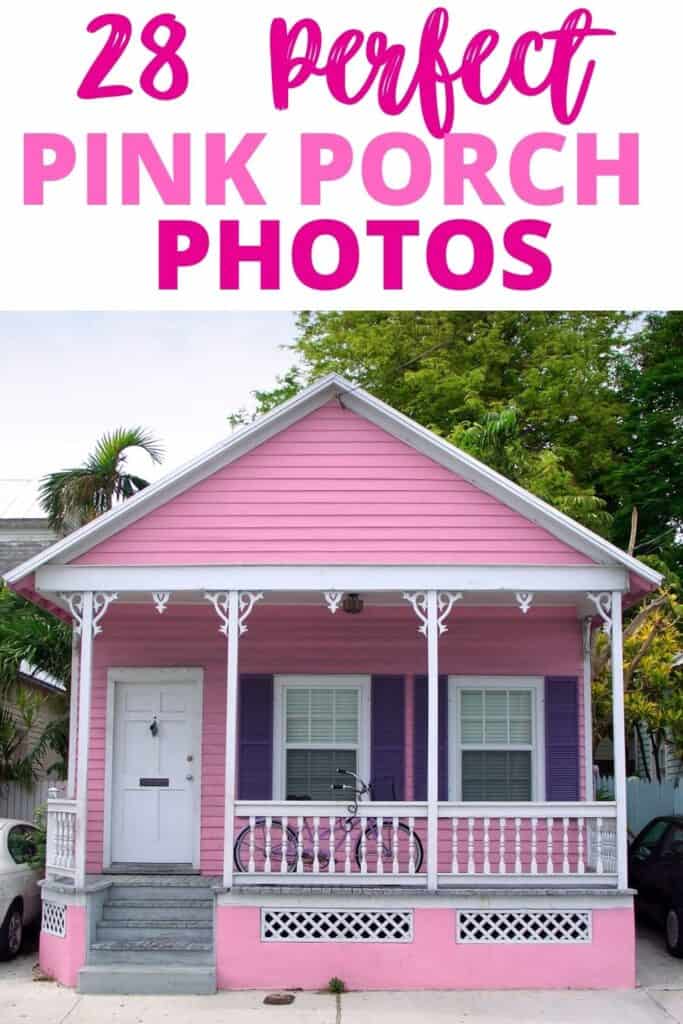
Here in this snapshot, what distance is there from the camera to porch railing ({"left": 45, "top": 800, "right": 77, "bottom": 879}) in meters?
12.3

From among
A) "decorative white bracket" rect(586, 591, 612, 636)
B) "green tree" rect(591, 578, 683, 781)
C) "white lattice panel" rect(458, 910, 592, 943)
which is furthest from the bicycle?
"green tree" rect(591, 578, 683, 781)

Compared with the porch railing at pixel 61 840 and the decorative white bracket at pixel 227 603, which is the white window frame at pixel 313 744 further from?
the porch railing at pixel 61 840

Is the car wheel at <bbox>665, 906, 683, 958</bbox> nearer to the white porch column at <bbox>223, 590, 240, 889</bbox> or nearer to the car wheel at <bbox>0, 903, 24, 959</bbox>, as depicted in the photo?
the white porch column at <bbox>223, 590, 240, 889</bbox>

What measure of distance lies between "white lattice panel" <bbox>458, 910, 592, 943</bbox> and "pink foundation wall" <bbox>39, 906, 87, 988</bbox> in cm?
345

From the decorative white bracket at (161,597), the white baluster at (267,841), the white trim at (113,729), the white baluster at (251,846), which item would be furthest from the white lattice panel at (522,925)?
the decorative white bracket at (161,597)

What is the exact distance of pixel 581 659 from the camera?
14016 mm

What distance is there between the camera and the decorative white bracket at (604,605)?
12212 mm

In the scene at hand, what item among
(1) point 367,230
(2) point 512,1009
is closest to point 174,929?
(2) point 512,1009

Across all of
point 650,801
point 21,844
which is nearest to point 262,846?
point 21,844

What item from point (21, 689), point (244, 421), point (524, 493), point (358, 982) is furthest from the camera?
point (244, 421)

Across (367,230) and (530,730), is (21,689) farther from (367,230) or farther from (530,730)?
(367,230)

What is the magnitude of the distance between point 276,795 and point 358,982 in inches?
105

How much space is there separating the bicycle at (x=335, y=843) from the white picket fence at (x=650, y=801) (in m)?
5.72

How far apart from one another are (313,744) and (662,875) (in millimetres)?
3881
